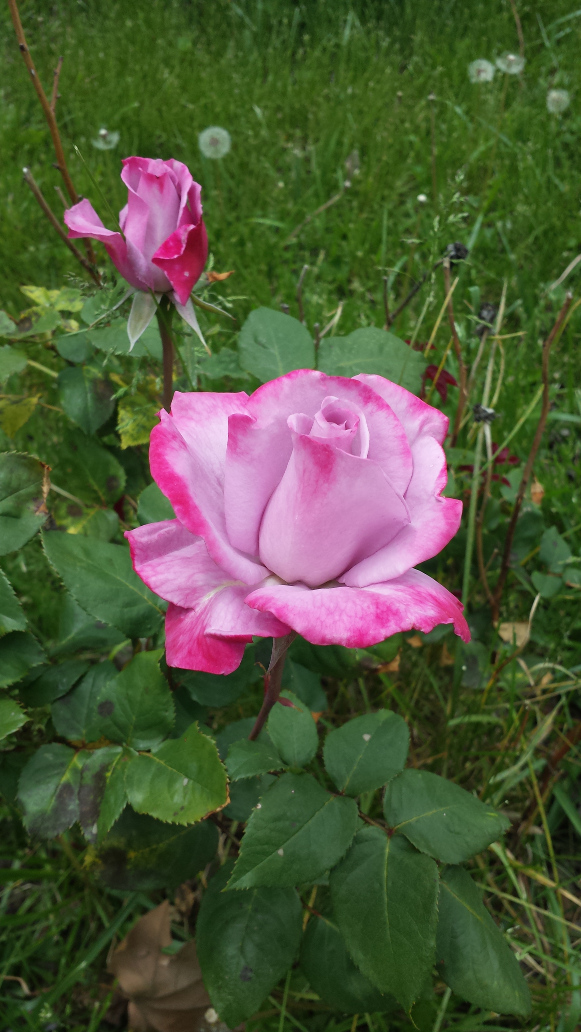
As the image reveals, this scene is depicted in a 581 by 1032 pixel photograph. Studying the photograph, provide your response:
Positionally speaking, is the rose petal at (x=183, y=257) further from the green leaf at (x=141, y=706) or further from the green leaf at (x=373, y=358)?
the green leaf at (x=141, y=706)

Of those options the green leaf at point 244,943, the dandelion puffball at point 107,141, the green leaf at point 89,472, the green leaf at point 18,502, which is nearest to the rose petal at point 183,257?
the green leaf at point 18,502

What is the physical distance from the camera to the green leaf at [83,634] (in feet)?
3.53

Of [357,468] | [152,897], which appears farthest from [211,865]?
[357,468]

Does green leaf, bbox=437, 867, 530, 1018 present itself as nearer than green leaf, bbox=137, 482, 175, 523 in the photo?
Yes

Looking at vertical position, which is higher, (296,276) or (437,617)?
(437,617)

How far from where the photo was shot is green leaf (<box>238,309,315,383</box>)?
1057mm

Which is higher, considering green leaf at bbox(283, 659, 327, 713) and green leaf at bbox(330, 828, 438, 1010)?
green leaf at bbox(330, 828, 438, 1010)

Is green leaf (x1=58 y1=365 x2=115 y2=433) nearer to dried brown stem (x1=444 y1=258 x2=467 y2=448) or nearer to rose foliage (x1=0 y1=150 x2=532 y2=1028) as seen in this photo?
rose foliage (x1=0 y1=150 x2=532 y2=1028)

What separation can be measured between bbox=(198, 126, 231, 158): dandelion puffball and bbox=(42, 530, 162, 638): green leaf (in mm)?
2070

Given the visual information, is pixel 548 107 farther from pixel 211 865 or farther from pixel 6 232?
pixel 211 865

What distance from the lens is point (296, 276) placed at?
2.43m

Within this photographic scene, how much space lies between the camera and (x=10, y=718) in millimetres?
847

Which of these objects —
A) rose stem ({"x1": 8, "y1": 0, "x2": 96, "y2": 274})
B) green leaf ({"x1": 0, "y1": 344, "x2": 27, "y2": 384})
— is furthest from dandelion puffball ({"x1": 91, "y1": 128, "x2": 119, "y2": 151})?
green leaf ({"x1": 0, "y1": 344, "x2": 27, "y2": 384})

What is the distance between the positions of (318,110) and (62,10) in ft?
5.60
